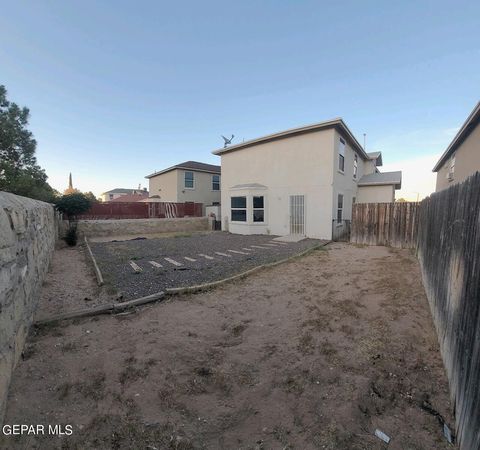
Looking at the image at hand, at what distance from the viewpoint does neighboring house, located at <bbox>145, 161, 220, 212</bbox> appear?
2314 cm

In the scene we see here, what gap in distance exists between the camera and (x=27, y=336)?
318 cm

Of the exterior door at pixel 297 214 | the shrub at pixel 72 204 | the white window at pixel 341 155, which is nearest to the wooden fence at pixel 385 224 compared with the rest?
the exterior door at pixel 297 214

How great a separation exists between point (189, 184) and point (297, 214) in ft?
42.7

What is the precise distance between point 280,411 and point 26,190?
73.2 feet

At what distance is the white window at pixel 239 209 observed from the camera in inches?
619

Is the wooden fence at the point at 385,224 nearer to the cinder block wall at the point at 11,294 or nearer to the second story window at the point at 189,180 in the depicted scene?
the cinder block wall at the point at 11,294

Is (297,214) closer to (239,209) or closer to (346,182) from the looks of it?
(346,182)

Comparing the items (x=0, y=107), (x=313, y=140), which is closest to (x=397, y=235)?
(x=313, y=140)

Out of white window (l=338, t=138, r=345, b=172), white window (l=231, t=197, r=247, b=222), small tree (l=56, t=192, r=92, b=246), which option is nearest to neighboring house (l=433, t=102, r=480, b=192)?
white window (l=338, t=138, r=345, b=172)

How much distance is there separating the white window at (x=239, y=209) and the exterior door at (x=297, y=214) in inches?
120

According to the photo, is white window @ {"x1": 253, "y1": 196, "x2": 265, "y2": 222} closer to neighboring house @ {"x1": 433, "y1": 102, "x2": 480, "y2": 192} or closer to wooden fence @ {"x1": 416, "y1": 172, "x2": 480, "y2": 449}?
neighboring house @ {"x1": 433, "y1": 102, "x2": 480, "y2": 192}

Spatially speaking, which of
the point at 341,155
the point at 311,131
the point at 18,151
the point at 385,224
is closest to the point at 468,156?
the point at 385,224

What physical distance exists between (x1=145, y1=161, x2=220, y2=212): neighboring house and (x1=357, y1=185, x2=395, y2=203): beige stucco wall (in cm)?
1364

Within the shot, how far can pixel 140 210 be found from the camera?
18.8 metres
